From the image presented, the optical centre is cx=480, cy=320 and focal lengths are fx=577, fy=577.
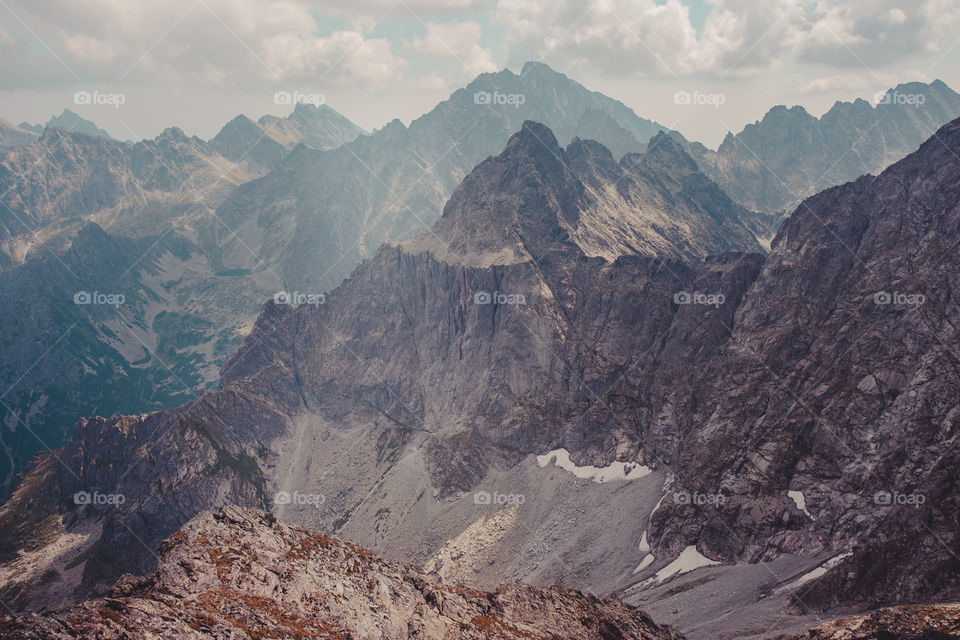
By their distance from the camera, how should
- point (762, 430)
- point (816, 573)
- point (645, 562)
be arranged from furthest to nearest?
point (762, 430) → point (645, 562) → point (816, 573)

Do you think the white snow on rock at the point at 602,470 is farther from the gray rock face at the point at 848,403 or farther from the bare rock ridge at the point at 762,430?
the gray rock face at the point at 848,403

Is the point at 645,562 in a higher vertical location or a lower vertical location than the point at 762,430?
lower

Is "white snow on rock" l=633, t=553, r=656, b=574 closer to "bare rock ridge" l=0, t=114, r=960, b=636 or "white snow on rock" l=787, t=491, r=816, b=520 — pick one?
"bare rock ridge" l=0, t=114, r=960, b=636

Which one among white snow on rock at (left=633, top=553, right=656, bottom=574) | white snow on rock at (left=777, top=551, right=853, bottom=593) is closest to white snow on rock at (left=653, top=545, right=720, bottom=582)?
white snow on rock at (left=633, top=553, right=656, bottom=574)

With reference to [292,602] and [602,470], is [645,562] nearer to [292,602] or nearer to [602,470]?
[602,470]

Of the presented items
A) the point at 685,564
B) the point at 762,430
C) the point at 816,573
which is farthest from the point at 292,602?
the point at 762,430

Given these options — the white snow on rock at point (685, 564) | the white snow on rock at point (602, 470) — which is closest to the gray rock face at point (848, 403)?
the white snow on rock at point (685, 564)

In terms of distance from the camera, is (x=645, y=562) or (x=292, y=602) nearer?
(x=292, y=602)
